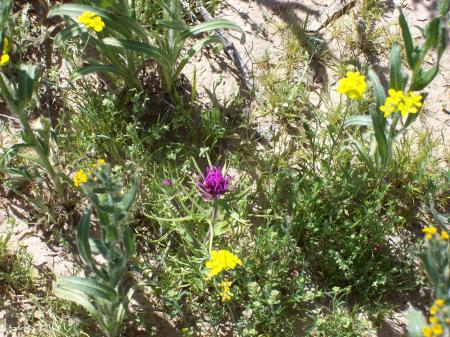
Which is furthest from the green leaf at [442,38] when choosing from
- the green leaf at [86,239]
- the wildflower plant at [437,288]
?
the green leaf at [86,239]

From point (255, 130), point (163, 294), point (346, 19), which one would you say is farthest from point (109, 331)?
point (346, 19)

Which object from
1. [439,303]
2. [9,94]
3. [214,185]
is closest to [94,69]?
[9,94]

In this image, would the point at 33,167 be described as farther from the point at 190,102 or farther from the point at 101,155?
the point at 190,102

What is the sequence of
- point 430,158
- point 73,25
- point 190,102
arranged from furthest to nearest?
1. point 190,102
2. point 430,158
3. point 73,25

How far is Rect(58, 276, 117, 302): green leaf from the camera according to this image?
2538 millimetres

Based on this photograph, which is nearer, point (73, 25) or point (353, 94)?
point (353, 94)

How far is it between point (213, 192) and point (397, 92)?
102 centimetres

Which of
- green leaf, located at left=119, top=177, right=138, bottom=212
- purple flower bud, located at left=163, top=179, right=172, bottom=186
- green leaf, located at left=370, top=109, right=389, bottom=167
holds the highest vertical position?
green leaf, located at left=370, top=109, right=389, bottom=167

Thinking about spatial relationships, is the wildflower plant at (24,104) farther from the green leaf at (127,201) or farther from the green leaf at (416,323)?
the green leaf at (416,323)

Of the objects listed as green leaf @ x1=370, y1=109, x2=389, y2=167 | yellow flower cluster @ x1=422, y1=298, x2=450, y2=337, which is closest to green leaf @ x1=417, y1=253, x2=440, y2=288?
yellow flower cluster @ x1=422, y1=298, x2=450, y2=337

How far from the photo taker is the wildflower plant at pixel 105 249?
230 cm

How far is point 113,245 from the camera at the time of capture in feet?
8.11

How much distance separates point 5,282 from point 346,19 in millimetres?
2714

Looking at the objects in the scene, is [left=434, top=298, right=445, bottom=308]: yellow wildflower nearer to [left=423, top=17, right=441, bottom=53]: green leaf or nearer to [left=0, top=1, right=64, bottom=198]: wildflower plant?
[left=423, top=17, right=441, bottom=53]: green leaf
